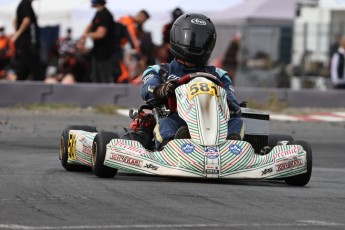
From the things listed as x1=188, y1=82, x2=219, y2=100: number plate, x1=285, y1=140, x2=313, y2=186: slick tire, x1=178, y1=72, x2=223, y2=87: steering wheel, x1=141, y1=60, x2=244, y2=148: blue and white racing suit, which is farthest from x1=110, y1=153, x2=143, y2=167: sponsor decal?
x1=285, y1=140, x2=313, y2=186: slick tire

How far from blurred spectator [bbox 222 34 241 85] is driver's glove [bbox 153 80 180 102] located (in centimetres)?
1602

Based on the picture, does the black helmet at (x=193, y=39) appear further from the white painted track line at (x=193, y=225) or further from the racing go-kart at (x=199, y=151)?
the white painted track line at (x=193, y=225)

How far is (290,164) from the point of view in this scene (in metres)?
8.25

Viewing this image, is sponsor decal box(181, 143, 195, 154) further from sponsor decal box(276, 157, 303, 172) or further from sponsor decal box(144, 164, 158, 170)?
sponsor decal box(276, 157, 303, 172)

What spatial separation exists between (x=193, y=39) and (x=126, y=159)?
1.33m

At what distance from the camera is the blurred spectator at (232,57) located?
2466 cm

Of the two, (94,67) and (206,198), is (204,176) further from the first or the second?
(94,67)

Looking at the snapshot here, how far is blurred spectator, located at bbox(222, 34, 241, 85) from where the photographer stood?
2466cm

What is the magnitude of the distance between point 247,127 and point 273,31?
54.8 ft

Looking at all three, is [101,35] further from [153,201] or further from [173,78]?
[153,201]

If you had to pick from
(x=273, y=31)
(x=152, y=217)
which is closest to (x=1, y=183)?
(x=152, y=217)

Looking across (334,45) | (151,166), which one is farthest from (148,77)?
(334,45)

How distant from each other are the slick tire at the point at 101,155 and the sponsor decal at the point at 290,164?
3.90 feet

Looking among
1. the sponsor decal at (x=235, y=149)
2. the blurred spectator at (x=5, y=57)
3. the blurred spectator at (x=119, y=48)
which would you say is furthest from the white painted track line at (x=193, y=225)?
the blurred spectator at (x=5, y=57)
